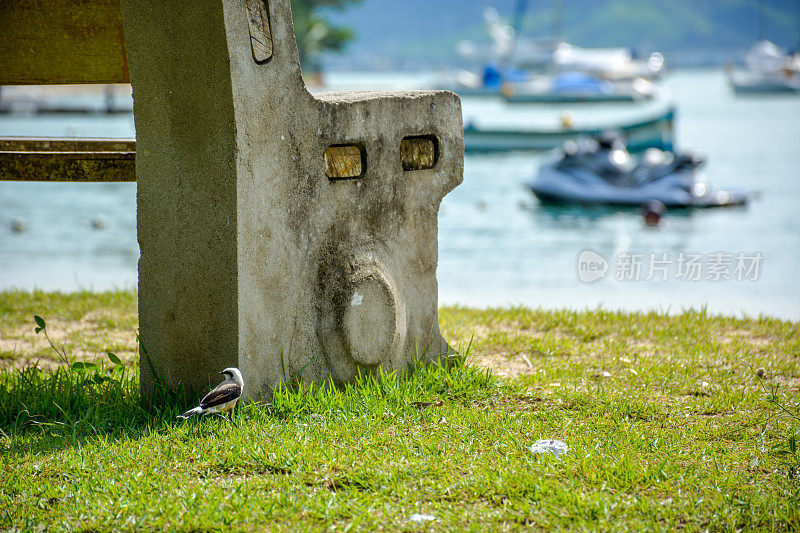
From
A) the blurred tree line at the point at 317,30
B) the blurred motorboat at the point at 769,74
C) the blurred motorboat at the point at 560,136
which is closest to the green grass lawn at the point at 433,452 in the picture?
the blurred motorboat at the point at 560,136

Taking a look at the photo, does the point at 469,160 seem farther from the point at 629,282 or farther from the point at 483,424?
the point at 483,424

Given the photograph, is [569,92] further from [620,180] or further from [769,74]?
[769,74]

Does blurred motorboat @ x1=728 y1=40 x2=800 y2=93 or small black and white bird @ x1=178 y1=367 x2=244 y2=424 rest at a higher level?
blurred motorboat @ x1=728 y1=40 x2=800 y2=93

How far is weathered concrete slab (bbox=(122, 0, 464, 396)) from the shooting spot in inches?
160

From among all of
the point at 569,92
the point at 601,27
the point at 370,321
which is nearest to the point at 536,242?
the point at 370,321

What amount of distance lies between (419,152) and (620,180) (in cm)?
1693

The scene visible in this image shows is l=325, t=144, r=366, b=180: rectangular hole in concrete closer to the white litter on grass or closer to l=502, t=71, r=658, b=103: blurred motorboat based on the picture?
the white litter on grass

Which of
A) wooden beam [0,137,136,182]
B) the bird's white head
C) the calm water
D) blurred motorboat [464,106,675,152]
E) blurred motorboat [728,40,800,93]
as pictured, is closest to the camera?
the bird's white head

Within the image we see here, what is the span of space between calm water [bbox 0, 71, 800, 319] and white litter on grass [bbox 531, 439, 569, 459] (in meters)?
3.82

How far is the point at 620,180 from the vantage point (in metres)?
20.8

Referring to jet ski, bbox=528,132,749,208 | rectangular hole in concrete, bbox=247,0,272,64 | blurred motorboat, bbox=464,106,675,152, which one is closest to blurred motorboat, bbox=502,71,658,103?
blurred motorboat, bbox=464,106,675,152

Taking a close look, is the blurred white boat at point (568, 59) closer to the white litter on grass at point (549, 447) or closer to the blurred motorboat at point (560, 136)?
the blurred motorboat at point (560, 136)

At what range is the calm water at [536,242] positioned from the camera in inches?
418

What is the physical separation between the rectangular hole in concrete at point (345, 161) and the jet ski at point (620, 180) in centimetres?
1686
